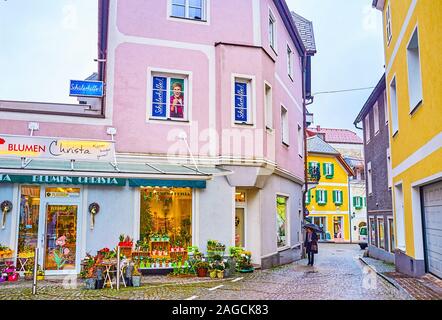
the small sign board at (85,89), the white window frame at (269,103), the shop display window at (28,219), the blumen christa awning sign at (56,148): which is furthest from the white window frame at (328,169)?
the shop display window at (28,219)

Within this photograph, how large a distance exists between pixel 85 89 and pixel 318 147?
107ft

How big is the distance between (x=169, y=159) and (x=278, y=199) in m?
5.30

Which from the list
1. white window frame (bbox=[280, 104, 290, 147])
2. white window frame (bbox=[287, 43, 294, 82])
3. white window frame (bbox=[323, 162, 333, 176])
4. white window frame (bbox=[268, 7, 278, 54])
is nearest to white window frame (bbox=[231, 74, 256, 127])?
white window frame (bbox=[268, 7, 278, 54])

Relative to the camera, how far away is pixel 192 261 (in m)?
13.5

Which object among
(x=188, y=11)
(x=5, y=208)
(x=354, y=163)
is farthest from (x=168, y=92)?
(x=354, y=163)

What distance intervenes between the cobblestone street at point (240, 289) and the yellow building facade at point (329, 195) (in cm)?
3015

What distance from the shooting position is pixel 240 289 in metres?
11.1

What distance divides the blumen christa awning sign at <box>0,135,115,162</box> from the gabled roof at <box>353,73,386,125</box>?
12.2m

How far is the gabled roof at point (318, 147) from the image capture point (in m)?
43.6

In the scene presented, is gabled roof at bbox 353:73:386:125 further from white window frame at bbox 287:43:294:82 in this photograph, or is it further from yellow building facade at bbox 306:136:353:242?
yellow building facade at bbox 306:136:353:242

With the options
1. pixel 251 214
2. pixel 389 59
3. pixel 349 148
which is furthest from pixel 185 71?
pixel 349 148

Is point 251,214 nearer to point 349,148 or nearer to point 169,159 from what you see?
point 169,159

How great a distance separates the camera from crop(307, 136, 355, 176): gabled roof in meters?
43.7
